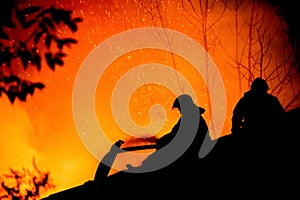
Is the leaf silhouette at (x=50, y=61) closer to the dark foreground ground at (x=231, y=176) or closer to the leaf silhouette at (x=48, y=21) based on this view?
the leaf silhouette at (x=48, y=21)

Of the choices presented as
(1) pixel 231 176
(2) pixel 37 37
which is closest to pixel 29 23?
(2) pixel 37 37

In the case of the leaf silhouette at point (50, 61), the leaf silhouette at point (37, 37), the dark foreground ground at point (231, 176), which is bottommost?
the dark foreground ground at point (231, 176)

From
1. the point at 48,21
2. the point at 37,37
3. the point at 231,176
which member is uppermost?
the point at 48,21

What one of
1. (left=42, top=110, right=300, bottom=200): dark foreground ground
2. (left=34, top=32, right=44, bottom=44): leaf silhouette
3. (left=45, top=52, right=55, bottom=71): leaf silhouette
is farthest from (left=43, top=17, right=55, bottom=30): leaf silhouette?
(left=42, top=110, right=300, bottom=200): dark foreground ground

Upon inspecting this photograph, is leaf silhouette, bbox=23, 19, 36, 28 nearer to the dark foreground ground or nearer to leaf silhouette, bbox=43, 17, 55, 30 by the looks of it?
leaf silhouette, bbox=43, 17, 55, 30

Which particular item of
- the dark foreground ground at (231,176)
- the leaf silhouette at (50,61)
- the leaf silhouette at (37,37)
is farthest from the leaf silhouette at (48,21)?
the dark foreground ground at (231,176)

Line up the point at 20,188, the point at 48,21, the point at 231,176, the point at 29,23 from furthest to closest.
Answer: the point at 20,188 < the point at 231,176 < the point at 48,21 < the point at 29,23

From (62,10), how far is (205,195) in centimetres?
268

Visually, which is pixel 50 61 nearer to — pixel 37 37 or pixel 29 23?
pixel 37 37

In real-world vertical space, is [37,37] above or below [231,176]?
above

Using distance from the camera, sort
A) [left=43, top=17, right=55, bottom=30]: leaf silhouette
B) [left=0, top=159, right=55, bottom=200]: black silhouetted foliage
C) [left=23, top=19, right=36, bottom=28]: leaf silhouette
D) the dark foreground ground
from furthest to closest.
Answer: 1. [left=0, top=159, right=55, bottom=200]: black silhouetted foliage
2. the dark foreground ground
3. [left=43, top=17, right=55, bottom=30]: leaf silhouette
4. [left=23, top=19, right=36, bottom=28]: leaf silhouette

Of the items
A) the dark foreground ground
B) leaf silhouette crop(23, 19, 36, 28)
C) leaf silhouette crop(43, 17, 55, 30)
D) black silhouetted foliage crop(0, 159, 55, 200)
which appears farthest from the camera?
black silhouetted foliage crop(0, 159, 55, 200)

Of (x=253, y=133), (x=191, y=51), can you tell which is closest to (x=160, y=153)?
(x=253, y=133)

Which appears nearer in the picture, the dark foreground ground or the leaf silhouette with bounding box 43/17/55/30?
the leaf silhouette with bounding box 43/17/55/30
